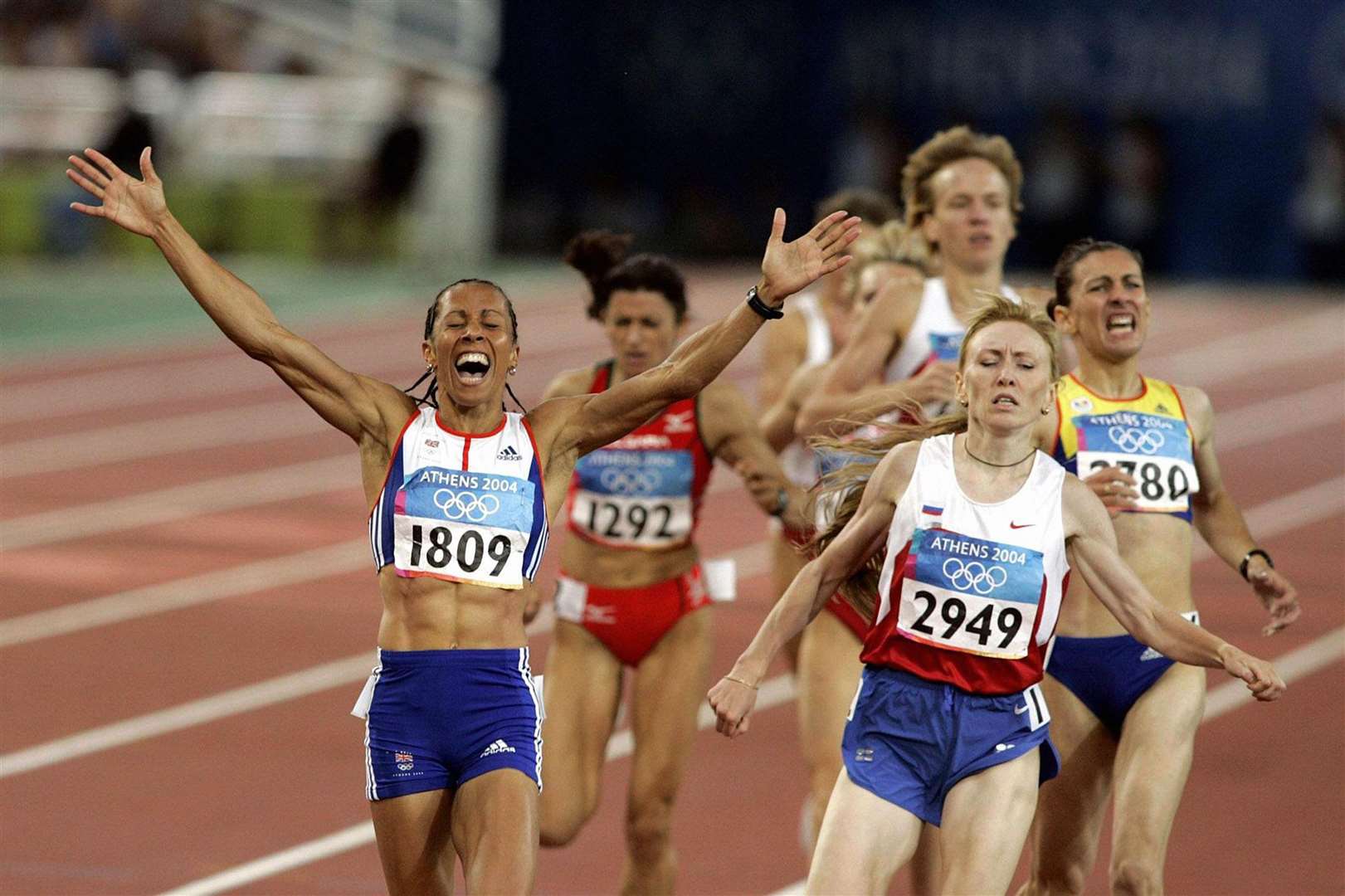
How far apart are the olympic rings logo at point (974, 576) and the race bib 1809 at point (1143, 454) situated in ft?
2.90

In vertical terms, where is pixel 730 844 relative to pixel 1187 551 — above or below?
below

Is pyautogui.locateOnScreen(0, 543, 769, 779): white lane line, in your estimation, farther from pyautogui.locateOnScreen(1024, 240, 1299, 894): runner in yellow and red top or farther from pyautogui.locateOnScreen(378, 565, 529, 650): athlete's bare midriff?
pyautogui.locateOnScreen(378, 565, 529, 650): athlete's bare midriff

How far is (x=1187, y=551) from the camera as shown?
19.0ft

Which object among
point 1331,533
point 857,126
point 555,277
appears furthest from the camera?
point 857,126

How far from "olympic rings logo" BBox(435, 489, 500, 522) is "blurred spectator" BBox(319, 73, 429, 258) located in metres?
19.2

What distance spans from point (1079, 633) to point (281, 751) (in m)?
3.95

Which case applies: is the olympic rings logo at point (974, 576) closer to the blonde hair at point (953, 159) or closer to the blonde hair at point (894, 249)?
the blonde hair at point (953, 159)

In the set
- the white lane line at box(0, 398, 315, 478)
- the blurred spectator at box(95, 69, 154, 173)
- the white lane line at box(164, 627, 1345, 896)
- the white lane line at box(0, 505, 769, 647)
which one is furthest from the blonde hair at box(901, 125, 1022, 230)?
the blurred spectator at box(95, 69, 154, 173)

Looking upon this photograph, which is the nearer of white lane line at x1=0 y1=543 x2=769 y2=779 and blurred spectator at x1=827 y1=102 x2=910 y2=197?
white lane line at x1=0 y1=543 x2=769 y2=779

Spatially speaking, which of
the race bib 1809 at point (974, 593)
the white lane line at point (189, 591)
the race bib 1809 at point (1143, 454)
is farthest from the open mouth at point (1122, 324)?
the white lane line at point (189, 591)

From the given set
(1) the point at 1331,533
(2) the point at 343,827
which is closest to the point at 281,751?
(2) the point at 343,827

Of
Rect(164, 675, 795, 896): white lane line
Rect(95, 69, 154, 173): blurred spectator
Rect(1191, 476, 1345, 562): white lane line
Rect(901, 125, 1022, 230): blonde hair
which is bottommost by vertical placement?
Rect(1191, 476, 1345, 562): white lane line

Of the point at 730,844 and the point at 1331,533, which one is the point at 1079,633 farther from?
the point at 1331,533

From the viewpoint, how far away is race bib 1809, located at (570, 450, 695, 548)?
21.6 feet
